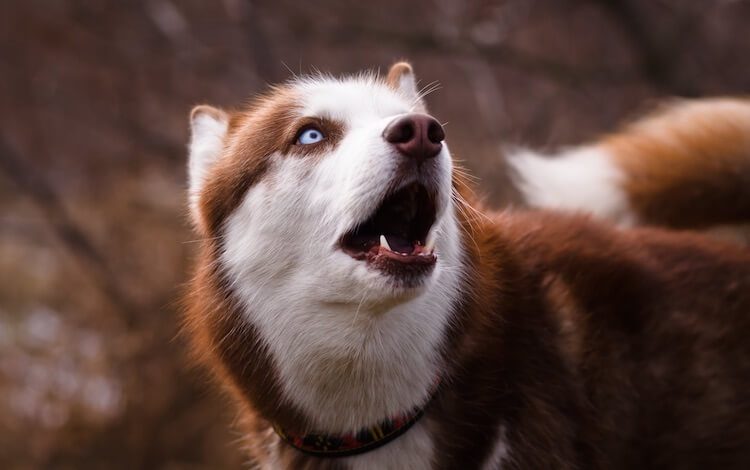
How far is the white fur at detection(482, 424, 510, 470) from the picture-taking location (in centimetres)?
252

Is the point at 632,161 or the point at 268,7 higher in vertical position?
the point at 632,161

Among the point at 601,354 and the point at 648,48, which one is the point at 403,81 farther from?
the point at 648,48

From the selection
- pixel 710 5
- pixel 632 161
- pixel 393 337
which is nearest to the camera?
pixel 393 337

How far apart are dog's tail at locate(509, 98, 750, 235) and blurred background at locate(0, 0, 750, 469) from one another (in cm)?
276

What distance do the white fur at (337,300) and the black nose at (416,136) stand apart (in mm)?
44

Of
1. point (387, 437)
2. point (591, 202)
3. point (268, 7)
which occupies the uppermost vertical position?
point (591, 202)

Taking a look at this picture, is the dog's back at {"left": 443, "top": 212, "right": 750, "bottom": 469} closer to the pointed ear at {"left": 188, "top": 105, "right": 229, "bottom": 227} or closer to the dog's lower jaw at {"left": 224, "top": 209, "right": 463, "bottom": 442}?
the dog's lower jaw at {"left": 224, "top": 209, "right": 463, "bottom": 442}

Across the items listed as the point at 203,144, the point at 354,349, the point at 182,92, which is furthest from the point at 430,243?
the point at 182,92

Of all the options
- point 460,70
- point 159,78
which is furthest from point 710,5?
point 159,78

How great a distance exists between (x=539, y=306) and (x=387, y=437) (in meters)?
0.69

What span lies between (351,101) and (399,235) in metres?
0.48

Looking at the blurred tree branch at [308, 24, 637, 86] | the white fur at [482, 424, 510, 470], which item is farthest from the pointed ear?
the blurred tree branch at [308, 24, 637, 86]

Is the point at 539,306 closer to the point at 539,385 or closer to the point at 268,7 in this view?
the point at 539,385

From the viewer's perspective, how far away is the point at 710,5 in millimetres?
7195
